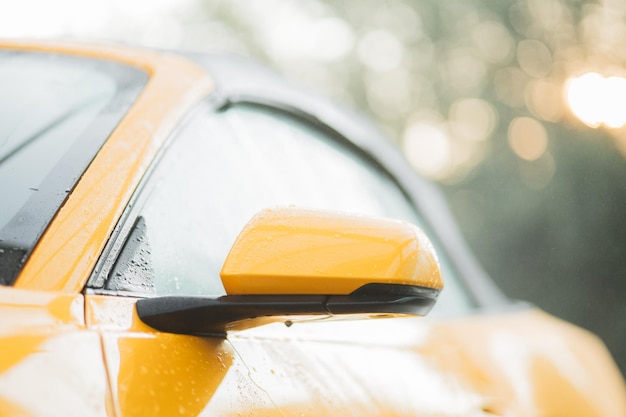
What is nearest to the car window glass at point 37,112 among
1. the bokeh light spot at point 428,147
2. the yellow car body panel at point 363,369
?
the yellow car body panel at point 363,369

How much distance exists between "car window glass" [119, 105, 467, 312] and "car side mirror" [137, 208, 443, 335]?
236mm

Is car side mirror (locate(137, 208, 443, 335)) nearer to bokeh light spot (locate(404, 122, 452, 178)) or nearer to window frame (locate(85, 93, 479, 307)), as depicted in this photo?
window frame (locate(85, 93, 479, 307))

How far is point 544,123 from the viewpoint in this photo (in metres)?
22.7

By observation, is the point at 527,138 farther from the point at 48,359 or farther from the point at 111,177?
the point at 48,359

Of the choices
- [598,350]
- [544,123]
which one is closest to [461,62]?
[544,123]

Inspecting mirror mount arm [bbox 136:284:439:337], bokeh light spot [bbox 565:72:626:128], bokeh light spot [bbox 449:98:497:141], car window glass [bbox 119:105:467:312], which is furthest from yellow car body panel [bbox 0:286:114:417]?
bokeh light spot [bbox 449:98:497:141]

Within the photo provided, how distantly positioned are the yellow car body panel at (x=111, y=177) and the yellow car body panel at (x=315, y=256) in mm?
217

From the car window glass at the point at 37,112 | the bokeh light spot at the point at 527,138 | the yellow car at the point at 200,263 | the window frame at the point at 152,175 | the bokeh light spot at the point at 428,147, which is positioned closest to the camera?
the yellow car at the point at 200,263

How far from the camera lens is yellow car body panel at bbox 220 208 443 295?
122cm

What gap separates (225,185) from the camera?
1783mm

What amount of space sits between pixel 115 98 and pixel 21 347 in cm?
63

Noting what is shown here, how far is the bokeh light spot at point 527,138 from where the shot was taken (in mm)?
22469

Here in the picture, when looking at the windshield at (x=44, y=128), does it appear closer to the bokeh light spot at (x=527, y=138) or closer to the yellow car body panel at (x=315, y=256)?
the yellow car body panel at (x=315, y=256)

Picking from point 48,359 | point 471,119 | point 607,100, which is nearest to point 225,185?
point 48,359
